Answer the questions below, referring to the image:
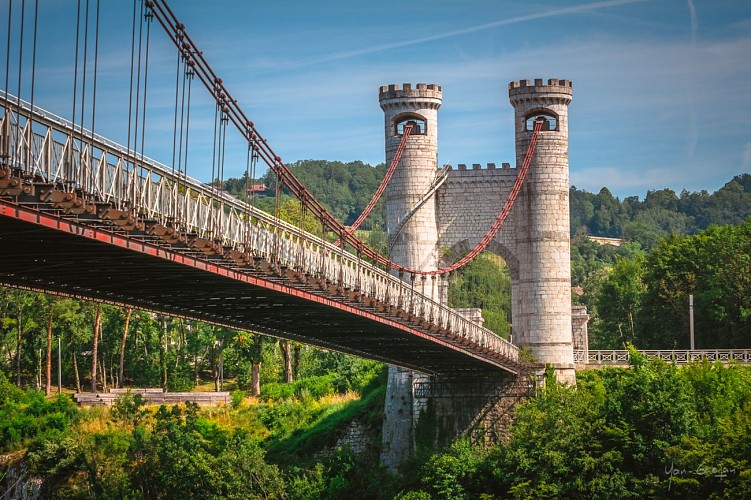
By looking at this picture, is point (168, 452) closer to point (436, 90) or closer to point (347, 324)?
point (347, 324)

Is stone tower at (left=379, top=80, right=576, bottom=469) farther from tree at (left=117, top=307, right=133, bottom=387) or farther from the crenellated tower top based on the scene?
tree at (left=117, top=307, right=133, bottom=387)

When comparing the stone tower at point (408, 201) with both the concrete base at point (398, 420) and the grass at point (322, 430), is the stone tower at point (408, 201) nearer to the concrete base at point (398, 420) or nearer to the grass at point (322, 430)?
the concrete base at point (398, 420)

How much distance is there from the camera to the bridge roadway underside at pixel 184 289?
3095 cm

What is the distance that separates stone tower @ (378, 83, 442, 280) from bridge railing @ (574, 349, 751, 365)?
8587 millimetres

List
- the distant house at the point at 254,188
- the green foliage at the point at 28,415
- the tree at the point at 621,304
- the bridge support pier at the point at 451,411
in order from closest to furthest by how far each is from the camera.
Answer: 1. the distant house at the point at 254,188
2. the bridge support pier at the point at 451,411
3. the green foliage at the point at 28,415
4. the tree at the point at 621,304

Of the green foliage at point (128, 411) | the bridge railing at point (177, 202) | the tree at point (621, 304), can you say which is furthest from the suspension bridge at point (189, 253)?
the tree at point (621, 304)

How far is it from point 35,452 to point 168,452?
8.79 m

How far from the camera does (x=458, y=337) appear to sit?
2056 inches

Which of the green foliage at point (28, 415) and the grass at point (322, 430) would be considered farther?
the green foliage at point (28, 415)

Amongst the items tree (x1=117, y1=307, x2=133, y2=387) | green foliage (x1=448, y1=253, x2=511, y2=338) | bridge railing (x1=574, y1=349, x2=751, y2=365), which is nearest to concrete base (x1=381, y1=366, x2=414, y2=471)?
green foliage (x1=448, y1=253, x2=511, y2=338)

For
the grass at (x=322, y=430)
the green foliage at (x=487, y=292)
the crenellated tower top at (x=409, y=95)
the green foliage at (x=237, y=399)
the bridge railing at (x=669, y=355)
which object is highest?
the crenellated tower top at (x=409, y=95)

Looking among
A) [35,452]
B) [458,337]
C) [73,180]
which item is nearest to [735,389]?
[458,337]

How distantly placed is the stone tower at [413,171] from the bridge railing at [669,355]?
8587mm

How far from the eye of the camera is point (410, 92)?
199 ft
